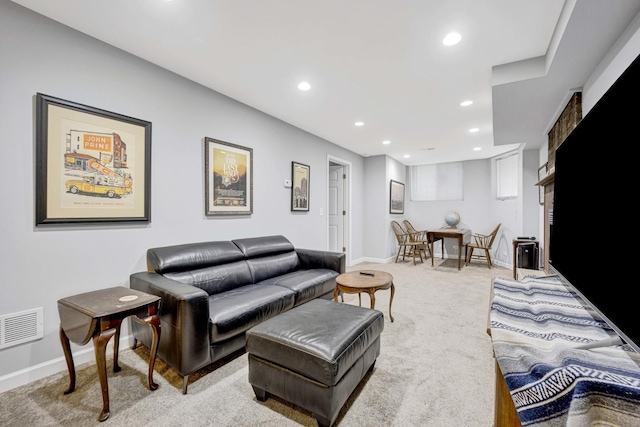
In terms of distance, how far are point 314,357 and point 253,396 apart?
2.03 ft

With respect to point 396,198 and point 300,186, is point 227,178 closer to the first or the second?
point 300,186

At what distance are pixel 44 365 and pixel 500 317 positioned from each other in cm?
276

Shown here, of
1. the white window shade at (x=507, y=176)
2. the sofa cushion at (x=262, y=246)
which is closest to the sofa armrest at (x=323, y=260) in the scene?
the sofa cushion at (x=262, y=246)

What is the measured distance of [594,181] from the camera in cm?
103

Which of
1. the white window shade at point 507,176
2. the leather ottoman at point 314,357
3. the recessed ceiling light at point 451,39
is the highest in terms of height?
the recessed ceiling light at point 451,39

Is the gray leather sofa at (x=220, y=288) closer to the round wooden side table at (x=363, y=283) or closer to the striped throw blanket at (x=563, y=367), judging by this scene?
the round wooden side table at (x=363, y=283)

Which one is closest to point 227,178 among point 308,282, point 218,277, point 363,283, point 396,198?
point 218,277

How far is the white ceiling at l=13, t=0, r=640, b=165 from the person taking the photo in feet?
5.49

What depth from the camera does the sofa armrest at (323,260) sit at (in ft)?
10.4

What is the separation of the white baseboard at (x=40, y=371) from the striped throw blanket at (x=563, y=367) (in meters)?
2.61

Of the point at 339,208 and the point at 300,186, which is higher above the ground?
the point at 300,186

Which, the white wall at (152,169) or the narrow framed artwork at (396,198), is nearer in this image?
the white wall at (152,169)

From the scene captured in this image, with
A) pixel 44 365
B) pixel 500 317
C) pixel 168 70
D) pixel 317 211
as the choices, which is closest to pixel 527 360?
pixel 500 317

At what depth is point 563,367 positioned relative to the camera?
0.75 meters
